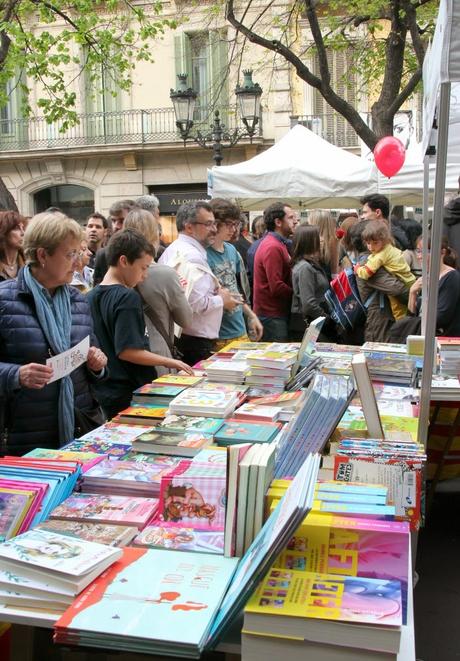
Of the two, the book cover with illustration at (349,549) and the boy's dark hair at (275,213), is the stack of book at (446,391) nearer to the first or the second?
the book cover with illustration at (349,549)

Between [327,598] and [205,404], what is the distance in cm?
153

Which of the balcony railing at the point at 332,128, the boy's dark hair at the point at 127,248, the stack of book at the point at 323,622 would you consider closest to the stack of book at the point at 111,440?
the boy's dark hair at the point at 127,248

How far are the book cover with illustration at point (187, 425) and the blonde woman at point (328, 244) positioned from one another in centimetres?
327

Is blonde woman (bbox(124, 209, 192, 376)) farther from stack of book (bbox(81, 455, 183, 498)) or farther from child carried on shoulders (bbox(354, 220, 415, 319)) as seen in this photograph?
child carried on shoulders (bbox(354, 220, 415, 319))

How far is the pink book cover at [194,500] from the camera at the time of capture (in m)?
1.87

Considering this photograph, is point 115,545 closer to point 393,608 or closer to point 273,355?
point 393,608

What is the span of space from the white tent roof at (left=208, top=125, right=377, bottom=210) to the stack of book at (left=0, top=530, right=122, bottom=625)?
259 inches

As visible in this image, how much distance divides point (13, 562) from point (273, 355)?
2147 mm

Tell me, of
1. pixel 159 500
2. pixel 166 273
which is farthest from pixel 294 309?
pixel 159 500

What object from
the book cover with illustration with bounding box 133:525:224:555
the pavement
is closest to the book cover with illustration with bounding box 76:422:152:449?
the book cover with illustration with bounding box 133:525:224:555

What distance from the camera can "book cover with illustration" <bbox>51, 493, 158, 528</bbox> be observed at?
6.23 ft

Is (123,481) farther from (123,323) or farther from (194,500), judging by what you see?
(123,323)

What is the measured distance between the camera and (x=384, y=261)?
17.9 feet

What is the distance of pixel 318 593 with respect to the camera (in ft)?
4.66
